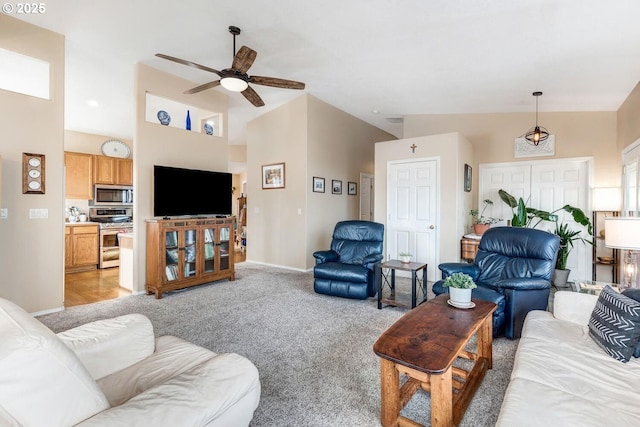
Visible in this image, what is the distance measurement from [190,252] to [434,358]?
379 centimetres

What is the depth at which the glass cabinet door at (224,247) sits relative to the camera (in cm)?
485

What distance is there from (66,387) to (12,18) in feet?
13.5

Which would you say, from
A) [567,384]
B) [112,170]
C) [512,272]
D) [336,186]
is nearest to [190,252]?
[336,186]

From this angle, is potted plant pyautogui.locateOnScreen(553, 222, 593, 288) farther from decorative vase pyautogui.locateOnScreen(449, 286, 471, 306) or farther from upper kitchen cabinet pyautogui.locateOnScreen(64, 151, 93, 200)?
upper kitchen cabinet pyautogui.locateOnScreen(64, 151, 93, 200)

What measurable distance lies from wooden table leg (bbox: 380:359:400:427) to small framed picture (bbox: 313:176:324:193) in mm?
4313

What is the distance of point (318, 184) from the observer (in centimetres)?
587

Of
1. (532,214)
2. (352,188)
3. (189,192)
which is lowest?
(532,214)

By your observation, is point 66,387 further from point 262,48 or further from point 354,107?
point 354,107

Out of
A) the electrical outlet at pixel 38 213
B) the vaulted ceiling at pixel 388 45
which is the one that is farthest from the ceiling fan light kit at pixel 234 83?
the electrical outlet at pixel 38 213

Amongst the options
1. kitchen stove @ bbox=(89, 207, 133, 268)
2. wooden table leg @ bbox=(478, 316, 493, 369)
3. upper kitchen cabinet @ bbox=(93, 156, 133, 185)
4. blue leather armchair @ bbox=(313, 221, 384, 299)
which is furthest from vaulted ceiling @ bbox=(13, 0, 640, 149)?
wooden table leg @ bbox=(478, 316, 493, 369)

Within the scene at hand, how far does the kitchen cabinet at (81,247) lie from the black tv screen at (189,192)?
2413mm

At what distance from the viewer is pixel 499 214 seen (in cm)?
559

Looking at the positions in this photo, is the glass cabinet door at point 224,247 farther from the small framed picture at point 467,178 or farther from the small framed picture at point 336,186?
the small framed picture at point 467,178

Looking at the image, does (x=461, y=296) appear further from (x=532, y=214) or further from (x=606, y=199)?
(x=606, y=199)
